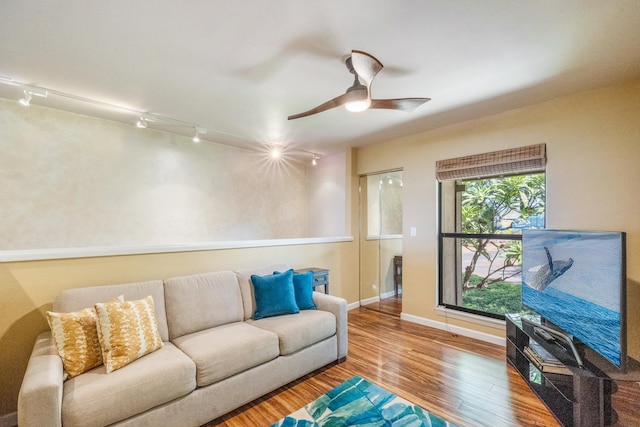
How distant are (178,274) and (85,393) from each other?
49.3 inches

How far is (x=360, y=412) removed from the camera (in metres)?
1.99

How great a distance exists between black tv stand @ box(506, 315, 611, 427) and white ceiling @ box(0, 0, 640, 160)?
2.03m

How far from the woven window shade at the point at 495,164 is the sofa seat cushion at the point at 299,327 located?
2225mm

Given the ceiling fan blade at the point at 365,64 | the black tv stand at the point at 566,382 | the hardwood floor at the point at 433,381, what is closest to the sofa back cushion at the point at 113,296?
the hardwood floor at the point at 433,381

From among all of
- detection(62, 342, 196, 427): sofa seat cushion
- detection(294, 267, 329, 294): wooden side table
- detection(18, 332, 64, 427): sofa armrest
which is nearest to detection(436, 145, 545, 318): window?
detection(294, 267, 329, 294): wooden side table

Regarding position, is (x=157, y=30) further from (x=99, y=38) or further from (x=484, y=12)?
(x=484, y=12)

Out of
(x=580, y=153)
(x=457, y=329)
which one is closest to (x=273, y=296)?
(x=457, y=329)

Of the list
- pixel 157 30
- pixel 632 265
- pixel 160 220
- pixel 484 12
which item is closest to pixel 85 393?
pixel 157 30

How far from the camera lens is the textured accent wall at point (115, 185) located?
2.77 m

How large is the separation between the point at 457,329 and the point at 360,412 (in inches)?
78.5

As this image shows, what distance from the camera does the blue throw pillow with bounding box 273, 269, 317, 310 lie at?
2.83 meters

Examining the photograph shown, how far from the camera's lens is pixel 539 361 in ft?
6.68

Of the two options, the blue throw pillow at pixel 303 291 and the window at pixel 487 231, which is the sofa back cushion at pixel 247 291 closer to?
the blue throw pillow at pixel 303 291

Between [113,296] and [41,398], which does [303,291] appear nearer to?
[113,296]
